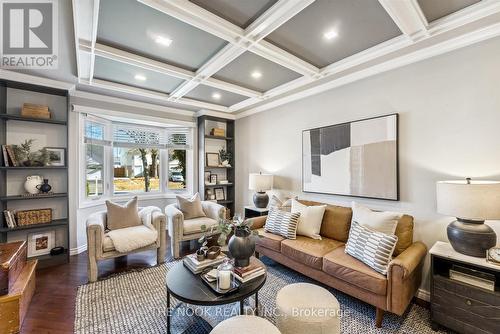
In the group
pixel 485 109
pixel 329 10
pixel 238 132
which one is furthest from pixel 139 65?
pixel 485 109

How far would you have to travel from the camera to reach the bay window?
12.7ft

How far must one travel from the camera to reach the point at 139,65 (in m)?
2.50

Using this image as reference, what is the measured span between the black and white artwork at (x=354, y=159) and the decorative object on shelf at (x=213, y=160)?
6.81 feet

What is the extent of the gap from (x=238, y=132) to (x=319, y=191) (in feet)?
7.98

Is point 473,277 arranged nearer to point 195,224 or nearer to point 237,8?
point 237,8

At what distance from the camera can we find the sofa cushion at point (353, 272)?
1866mm

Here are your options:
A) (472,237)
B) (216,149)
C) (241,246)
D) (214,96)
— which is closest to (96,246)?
(241,246)

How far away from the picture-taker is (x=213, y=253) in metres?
2.06

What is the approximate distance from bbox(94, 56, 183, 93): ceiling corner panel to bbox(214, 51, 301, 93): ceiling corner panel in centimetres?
78

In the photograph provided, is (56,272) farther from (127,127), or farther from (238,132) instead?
(238,132)

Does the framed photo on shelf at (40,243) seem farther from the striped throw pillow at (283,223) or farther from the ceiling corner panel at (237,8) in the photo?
the ceiling corner panel at (237,8)

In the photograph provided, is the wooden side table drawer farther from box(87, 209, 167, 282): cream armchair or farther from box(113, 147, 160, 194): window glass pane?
box(113, 147, 160, 194): window glass pane

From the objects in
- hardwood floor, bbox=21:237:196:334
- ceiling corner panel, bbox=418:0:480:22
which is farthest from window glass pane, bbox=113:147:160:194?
ceiling corner panel, bbox=418:0:480:22

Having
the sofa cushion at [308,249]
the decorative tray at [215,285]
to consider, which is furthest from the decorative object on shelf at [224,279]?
the sofa cushion at [308,249]
